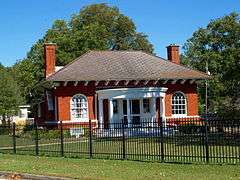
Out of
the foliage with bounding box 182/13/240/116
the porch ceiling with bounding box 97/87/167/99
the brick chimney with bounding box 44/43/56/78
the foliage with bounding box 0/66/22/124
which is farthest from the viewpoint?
the foliage with bounding box 182/13/240/116

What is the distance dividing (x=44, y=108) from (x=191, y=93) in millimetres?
11595

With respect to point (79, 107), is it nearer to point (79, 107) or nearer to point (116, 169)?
point (79, 107)

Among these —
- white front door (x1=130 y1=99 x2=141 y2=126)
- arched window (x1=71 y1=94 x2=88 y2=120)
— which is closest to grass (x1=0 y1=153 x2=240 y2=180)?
arched window (x1=71 y1=94 x2=88 y2=120)

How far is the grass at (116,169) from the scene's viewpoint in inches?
612

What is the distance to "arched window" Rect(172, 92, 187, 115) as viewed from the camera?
43500mm

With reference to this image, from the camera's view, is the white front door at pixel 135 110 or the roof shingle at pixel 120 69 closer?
the roof shingle at pixel 120 69

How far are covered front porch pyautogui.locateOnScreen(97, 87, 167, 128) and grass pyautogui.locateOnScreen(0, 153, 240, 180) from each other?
1978cm

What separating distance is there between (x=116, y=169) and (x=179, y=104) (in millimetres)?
26771

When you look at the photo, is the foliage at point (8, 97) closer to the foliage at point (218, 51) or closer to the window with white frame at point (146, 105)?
the foliage at point (218, 51)

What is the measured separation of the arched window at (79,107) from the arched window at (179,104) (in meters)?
6.88

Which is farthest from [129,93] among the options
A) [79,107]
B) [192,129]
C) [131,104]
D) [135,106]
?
[192,129]

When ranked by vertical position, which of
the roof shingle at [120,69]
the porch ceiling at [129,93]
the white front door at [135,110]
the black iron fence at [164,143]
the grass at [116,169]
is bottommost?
the grass at [116,169]

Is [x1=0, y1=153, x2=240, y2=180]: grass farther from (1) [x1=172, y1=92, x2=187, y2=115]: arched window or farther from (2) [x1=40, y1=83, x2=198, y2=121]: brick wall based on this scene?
(1) [x1=172, y1=92, x2=187, y2=115]: arched window

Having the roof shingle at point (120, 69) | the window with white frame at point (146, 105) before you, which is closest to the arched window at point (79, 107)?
the roof shingle at point (120, 69)
